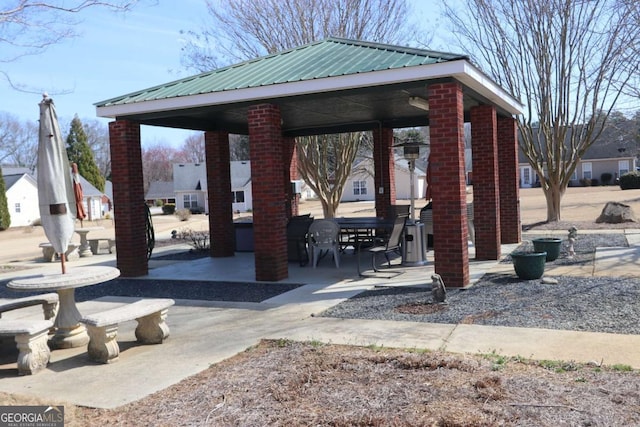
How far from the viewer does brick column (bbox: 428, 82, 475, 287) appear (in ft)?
26.9

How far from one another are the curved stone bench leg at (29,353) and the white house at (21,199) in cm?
3990

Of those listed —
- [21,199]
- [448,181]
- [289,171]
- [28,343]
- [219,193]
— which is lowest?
[28,343]

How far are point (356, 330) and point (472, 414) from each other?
8.43ft

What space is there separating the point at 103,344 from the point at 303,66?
5857 mm

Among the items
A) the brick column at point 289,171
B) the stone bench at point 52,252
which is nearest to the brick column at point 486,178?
the brick column at point 289,171

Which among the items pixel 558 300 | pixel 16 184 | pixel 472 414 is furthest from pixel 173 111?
pixel 16 184

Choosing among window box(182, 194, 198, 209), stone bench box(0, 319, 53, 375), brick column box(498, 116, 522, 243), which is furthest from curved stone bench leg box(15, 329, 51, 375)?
window box(182, 194, 198, 209)

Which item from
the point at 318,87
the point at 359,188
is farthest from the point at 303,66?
the point at 359,188

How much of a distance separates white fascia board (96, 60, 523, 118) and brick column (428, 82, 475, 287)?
0.31m

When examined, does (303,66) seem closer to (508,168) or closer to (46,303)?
(46,303)

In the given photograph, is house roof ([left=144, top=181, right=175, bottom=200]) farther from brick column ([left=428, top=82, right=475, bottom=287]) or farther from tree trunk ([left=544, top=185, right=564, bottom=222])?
brick column ([left=428, top=82, right=475, bottom=287])

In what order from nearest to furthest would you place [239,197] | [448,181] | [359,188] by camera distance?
[448,181], [239,197], [359,188]

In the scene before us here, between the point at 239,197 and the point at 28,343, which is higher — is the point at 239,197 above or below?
above

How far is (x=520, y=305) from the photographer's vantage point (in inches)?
277
